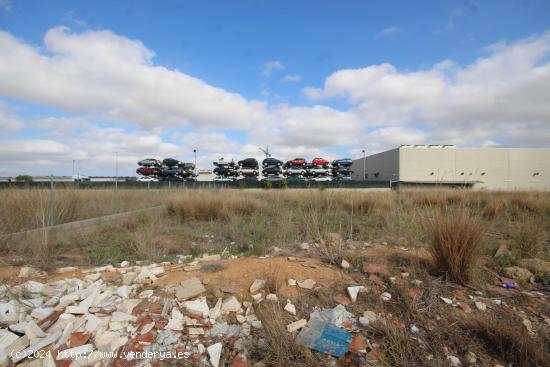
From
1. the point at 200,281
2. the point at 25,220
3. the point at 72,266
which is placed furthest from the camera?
the point at 25,220

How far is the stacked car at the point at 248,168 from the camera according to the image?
140 feet

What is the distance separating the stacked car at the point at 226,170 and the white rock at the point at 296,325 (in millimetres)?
40097

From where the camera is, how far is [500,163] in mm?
42875

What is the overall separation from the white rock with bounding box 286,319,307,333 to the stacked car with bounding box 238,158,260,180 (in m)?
40.5

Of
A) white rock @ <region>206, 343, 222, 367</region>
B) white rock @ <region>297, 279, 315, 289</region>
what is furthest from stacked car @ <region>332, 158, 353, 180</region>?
white rock @ <region>206, 343, 222, 367</region>

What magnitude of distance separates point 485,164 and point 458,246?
50881 millimetres

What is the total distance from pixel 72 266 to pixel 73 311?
1708 mm

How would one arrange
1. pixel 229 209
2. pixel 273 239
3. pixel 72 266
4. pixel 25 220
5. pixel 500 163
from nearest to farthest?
pixel 72 266 < pixel 273 239 < pixel 25 220 < pixel 229 209 < pixel 500 163

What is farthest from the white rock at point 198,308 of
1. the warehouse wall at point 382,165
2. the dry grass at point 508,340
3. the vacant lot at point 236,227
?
the warehouse wall at point 382,165

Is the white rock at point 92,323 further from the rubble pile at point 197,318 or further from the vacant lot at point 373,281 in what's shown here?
the vacant lot at point 373,281

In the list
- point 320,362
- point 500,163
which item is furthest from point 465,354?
point 500,163

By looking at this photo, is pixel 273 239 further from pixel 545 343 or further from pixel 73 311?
pixel 545 343

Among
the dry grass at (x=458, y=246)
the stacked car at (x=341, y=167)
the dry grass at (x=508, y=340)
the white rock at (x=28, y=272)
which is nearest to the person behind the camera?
the dry grass at (x=508, y=340)

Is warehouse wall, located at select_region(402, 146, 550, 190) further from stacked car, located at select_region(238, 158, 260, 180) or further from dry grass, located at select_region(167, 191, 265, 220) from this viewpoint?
dry grass, located at select_region(167, 191, 265, 220)
